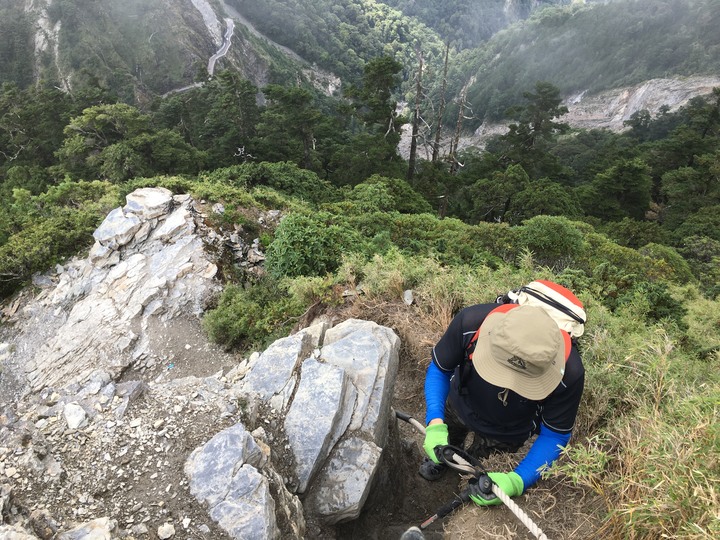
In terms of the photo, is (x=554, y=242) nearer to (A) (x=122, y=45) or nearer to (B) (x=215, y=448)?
(B) (x=215, y=448)

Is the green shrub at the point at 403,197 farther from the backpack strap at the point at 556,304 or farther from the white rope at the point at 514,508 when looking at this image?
the white rope at the point at 514,508

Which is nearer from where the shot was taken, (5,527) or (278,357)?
(5,527)

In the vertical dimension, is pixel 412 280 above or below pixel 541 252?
above

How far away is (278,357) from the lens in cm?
410

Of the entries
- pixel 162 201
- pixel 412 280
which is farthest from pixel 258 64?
pixel 412 280

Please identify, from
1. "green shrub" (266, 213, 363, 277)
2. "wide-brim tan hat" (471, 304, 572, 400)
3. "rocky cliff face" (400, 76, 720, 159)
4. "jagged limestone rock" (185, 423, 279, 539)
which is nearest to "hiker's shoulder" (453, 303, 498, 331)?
"wide-brim tan hat" (471, 304, 572, 400)

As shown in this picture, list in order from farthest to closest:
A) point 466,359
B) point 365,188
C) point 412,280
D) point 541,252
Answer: point 365,188 → point 541,252 → point 412,280 → point 466,359

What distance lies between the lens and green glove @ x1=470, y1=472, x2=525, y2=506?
265 centimetres

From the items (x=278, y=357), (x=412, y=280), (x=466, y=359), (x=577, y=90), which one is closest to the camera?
(x=466, y=359)

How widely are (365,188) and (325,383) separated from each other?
13315 millimetres

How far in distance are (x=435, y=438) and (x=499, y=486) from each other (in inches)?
20.7

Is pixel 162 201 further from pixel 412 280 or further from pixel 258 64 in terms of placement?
pixel 258 64

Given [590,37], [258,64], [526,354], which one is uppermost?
[590,37]

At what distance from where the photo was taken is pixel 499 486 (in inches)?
104
